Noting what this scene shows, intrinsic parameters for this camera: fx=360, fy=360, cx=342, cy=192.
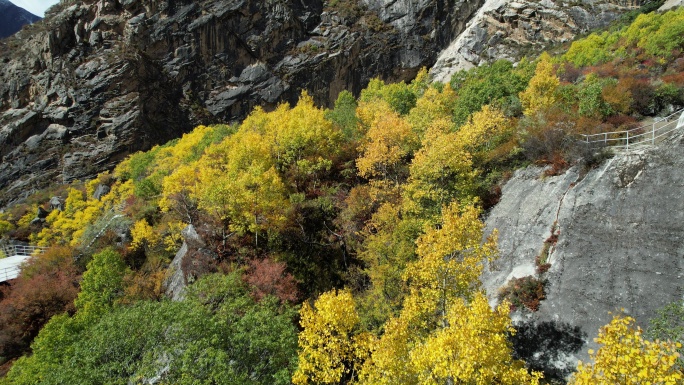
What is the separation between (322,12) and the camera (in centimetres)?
9306

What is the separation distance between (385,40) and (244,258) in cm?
7847

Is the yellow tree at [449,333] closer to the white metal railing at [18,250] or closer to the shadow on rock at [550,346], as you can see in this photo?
A: the shadow on rock at [550,346]

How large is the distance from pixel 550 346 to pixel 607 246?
18.2 ft

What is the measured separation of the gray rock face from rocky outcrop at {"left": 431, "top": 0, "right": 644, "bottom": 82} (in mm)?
60915

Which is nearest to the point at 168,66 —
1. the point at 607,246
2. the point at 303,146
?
the point at 303,146

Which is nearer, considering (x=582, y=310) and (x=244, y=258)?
(x=582, y=310)

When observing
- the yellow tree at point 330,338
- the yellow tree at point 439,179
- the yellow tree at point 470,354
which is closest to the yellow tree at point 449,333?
the yellow tree at point 470,354

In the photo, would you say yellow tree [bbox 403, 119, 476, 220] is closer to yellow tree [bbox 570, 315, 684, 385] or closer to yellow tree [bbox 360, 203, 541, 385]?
yellow tree [bbox 360, 203, 541, 385]

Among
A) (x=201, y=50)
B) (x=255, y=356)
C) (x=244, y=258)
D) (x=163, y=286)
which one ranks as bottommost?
(x=163, y=286)

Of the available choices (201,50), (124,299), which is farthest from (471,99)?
(201,50)

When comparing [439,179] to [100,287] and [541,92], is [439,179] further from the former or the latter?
[100,287]

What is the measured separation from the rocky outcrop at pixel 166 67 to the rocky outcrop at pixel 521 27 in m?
9.19

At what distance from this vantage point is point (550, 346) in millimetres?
16750

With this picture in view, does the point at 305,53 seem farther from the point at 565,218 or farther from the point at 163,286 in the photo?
the point at 565,218
